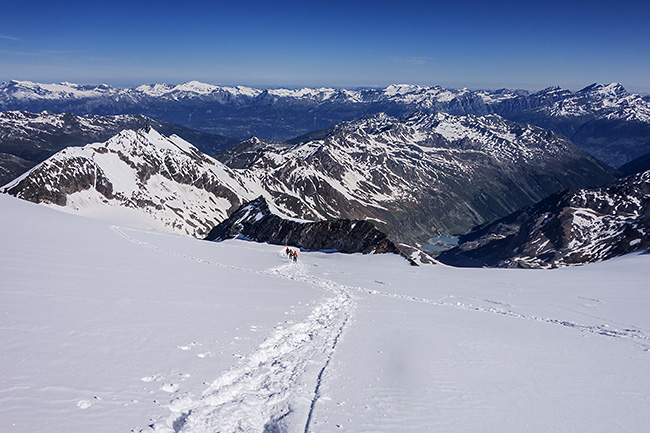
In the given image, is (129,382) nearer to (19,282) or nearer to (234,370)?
(234,370)

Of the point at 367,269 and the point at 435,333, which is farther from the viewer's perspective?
the point at 367,269

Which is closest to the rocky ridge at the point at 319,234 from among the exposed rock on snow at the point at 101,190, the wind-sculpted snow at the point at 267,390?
the wind-sculpted snow at the point at 267,390

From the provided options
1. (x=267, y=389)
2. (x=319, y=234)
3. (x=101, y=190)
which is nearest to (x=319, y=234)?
(x=319, y=234)

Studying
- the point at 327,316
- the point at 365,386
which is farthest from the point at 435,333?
the point at 365,386

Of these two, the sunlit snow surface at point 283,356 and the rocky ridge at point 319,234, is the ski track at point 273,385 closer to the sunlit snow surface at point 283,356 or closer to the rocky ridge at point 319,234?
the sunlit snow surface at point 283,356

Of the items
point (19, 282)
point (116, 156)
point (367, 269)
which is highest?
point (116, 156)

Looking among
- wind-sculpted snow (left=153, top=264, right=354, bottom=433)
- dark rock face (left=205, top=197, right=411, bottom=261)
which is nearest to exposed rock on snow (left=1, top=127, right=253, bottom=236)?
dark rock face (left=205, top=197, right=411, bottom=261)
